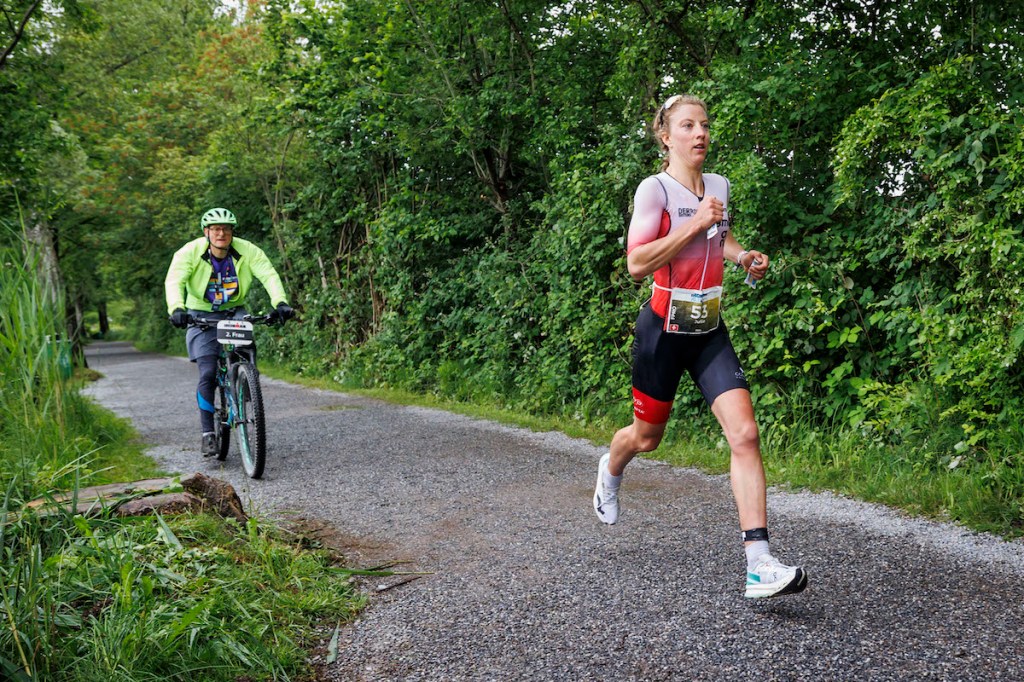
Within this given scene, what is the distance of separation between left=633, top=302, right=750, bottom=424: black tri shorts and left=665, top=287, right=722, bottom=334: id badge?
0.04 metres

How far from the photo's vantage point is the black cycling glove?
679 centimetres

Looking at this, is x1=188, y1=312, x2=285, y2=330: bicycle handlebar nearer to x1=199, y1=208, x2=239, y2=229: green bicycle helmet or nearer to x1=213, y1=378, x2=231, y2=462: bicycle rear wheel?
x1=213, y1=378, x2=231, y2=462: bicycle rear wheel

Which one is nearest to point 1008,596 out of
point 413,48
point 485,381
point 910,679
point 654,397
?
point 910,679

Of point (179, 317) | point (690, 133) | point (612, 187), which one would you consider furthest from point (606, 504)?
point (612, 187)

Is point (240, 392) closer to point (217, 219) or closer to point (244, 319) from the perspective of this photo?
point (244, 319)

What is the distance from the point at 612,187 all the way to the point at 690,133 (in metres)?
4.66

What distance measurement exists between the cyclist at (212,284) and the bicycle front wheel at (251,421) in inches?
20.6

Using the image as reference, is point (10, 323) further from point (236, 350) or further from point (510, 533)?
point (510, 533)

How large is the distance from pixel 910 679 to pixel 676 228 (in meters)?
1.99

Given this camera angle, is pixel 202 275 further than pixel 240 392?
Yes

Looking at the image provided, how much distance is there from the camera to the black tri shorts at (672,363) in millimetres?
3764

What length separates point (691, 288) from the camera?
3.76m

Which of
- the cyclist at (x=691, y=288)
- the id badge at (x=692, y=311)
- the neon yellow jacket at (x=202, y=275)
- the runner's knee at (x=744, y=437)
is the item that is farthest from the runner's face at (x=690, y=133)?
the neon yellow jacket at (x=202, y=275)

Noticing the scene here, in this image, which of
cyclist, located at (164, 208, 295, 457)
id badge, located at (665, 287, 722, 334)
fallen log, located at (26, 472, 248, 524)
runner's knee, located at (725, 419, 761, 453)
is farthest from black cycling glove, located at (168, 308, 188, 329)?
runner's knee, located at (725, 419, 761, 453)
